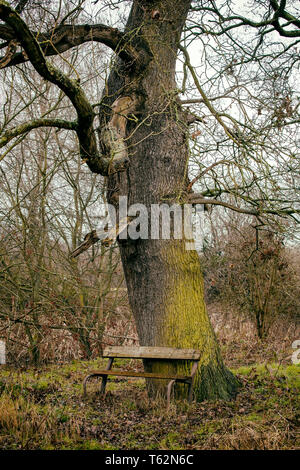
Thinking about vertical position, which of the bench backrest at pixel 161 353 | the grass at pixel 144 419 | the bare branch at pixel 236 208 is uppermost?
the bare branch at pixel 236 208

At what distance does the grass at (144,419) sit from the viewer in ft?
15.8

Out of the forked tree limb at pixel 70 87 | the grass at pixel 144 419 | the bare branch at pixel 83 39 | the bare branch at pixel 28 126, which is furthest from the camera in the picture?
the bare branch at pixel 83 39

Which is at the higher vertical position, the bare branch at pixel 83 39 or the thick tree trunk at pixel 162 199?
the bare branch at pixel 83 39

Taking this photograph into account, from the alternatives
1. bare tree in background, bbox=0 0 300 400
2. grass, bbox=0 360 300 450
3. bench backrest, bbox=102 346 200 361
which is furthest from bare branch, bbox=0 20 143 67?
grass, bbox=0 360 300 450

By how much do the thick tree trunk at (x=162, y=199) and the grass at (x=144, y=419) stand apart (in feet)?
1.62

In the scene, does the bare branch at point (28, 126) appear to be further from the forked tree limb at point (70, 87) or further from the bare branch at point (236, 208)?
the bare branch at point (236, 208)

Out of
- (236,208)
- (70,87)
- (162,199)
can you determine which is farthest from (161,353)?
(70,87)

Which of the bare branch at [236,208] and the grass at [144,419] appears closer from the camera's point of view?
the grass at [144,419]

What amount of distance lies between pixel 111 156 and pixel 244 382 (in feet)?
12.8

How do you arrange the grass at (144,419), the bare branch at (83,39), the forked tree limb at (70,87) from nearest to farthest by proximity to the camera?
the forked tree limb at (70,87) < the grass at (144,419) < the bare branch at (83,39)

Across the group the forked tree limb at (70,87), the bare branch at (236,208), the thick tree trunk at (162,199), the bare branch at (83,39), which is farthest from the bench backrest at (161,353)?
the bare branch at (83,39)

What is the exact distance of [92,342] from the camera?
10.9 metres
